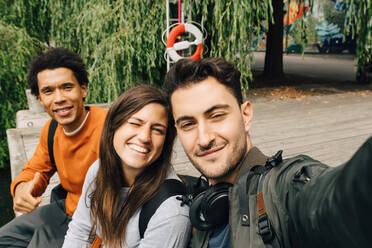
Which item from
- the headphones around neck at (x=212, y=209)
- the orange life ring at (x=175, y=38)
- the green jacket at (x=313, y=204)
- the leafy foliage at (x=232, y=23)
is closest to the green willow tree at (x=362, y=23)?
the leafy foliage at (x=232, y=23)

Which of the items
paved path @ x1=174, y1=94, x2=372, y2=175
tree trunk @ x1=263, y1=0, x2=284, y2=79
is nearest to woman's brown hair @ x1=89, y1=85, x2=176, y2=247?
paved path @ x1=174, y1=94, x2=372, y2=175

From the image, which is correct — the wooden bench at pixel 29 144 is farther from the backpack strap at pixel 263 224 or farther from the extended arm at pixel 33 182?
the backpack strap at pixel 263 224

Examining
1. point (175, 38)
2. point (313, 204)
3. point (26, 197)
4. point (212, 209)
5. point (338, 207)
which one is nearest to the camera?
point (338, 207)

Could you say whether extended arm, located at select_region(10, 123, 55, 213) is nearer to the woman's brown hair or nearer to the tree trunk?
the woman's brown hair

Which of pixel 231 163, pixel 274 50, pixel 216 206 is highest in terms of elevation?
pixel 274 50

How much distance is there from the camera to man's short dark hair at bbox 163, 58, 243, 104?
1.45m

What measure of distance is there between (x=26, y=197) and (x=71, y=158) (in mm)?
359

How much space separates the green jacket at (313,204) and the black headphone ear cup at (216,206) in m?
0.09

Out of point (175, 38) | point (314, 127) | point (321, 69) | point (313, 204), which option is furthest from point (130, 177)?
point (321, 69)

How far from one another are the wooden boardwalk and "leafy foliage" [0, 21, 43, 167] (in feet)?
1.46

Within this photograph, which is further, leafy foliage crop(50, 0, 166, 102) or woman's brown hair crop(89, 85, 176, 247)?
leafy foliage crop(50, 0, 166, 102)

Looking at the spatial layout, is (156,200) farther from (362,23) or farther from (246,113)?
(362,23)

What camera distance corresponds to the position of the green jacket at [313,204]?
56 cm

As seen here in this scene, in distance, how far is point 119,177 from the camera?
1.78 meters
